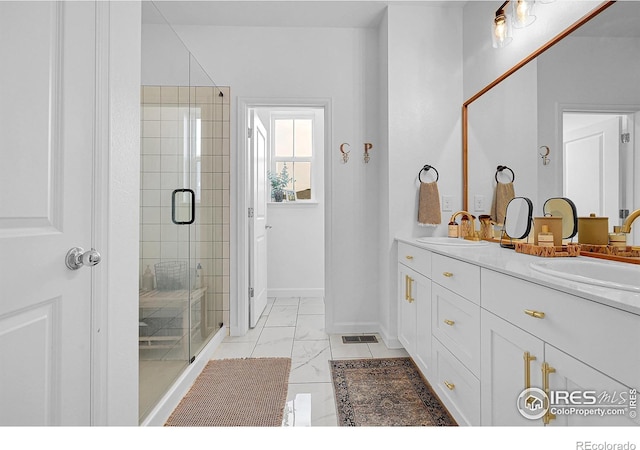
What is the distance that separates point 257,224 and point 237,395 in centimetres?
157

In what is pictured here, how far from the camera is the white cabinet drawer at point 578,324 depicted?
27.3 inches

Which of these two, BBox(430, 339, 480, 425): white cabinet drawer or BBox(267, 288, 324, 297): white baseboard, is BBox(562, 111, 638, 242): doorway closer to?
BBox(430, 339, 480, 425): white cabinet drawer

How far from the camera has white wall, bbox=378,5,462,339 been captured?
2529 millimetres

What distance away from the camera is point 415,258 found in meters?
2.07

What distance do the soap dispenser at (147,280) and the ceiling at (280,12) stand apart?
1.98 meters

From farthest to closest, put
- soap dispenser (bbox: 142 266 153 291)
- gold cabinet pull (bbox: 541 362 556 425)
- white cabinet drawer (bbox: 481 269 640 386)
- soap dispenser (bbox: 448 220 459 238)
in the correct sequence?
soap dispenser (bbox: 448 220 459 238), soap dispenser (bbox: 142 266 153 291), gold cabinet pull (bbox: 541 362 556 425), white cabinet drawer (bbox: 481 269 640 386)

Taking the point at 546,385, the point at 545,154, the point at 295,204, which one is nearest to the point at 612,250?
the point at 545,154

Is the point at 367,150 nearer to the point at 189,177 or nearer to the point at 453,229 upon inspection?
the point at 453,229

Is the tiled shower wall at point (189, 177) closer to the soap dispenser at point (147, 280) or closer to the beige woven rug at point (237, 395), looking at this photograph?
the soap dispenser at point (147, 280)

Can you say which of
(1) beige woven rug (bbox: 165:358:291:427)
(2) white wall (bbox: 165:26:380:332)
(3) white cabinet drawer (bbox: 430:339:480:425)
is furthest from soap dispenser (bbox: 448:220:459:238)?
(1) beige woven rug (bbox: 165:358:291:427)

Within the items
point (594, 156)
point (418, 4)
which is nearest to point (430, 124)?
point (418, 4)

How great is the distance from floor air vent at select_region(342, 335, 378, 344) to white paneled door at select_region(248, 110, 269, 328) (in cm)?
87

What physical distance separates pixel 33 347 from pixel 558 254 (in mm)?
1883
